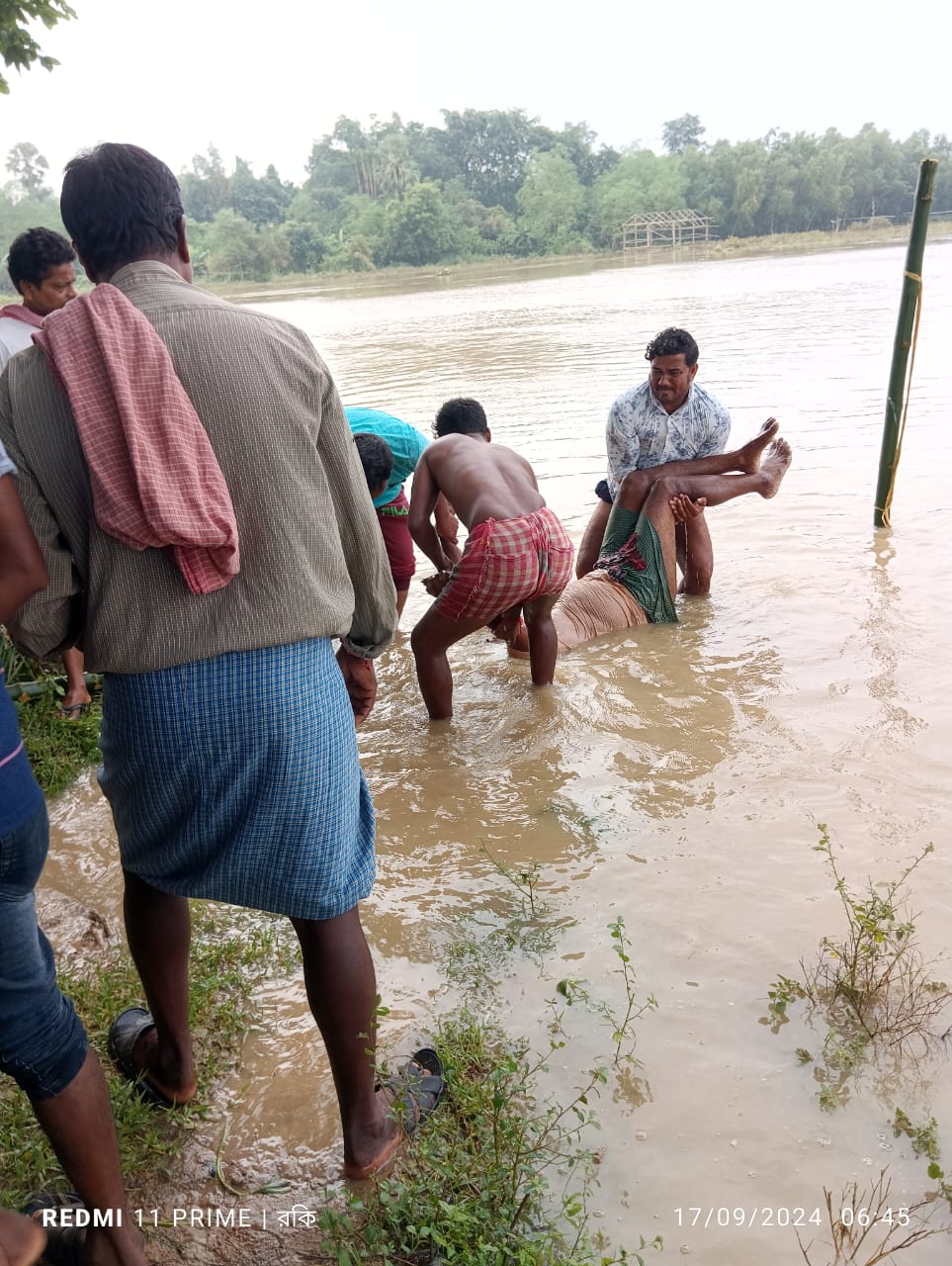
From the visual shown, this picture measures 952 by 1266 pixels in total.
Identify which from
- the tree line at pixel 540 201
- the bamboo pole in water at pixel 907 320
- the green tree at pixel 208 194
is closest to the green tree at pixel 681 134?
Result: the tree line at pixel 540 201

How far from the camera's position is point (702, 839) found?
313 cm

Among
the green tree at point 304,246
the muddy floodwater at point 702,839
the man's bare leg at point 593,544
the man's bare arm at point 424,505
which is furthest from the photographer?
the green tree at point 304,246

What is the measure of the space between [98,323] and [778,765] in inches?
112

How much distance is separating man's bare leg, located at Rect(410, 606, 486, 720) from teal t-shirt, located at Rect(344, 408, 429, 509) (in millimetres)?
699

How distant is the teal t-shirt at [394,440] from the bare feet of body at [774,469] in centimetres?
204

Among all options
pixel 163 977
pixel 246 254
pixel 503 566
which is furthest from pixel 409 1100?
pixel 246 254

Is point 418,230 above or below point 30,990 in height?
above

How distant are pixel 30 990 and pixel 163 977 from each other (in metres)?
0.51

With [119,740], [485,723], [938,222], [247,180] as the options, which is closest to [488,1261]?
[119,740]

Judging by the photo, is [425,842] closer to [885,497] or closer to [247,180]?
[885,497]

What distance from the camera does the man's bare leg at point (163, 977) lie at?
1.89m

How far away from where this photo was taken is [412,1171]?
74.3 inches

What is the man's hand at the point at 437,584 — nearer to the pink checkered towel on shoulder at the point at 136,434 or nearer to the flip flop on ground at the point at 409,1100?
the flip flop on ground at the point at 409,1100

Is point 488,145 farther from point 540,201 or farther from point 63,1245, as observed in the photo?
point 63,1245
